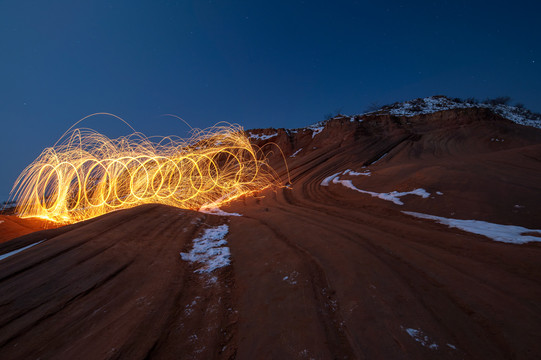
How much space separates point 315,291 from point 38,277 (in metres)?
3.12

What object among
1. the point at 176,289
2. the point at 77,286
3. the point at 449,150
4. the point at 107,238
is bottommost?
the point at 176,289

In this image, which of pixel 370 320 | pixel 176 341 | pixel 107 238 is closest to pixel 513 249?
pixel 370 320

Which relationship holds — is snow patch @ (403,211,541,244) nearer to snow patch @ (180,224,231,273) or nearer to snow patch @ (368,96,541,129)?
snow patch @ (180,224,231,273)

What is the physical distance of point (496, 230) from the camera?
11.6ft

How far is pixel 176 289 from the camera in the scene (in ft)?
7.38

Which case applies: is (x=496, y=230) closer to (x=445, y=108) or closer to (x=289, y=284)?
(x=289, y=284)

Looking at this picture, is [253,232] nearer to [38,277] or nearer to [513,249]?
[38,277]

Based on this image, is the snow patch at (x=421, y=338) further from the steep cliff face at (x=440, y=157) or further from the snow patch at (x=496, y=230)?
the steep cliff face at (x=440, y=157)

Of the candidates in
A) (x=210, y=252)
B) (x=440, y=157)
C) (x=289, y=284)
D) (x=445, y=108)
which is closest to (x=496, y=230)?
(x=289, y=284)

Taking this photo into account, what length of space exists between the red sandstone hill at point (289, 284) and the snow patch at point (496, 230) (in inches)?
1.1

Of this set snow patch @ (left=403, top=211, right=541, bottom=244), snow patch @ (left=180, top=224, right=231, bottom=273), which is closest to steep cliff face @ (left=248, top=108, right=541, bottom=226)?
snow patch @ (left=403, top=211, right=541, bottom=244)

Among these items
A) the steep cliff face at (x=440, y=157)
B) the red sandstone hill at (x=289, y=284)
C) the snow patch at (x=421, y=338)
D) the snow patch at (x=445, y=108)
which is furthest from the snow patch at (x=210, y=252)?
the snow patch at (x=445, y=108)

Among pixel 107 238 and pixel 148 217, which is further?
pixel 148 217

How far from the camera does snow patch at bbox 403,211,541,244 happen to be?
319 cm
